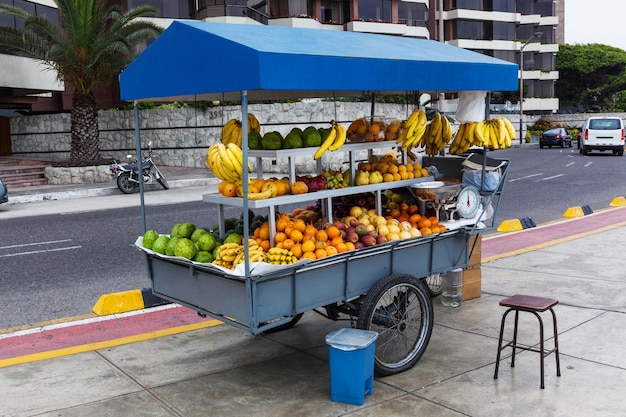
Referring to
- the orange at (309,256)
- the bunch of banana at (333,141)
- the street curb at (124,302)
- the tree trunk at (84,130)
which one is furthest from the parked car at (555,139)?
the orange at (309,256)

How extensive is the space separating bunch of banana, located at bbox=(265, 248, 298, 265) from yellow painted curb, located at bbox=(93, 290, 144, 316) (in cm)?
321

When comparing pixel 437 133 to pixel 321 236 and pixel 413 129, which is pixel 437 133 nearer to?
pixel 413 129

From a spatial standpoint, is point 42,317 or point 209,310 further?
point 42,317

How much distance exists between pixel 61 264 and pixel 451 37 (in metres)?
62.5

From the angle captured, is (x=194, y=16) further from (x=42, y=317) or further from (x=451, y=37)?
(x=451, y=37)

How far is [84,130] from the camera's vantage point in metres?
24.6

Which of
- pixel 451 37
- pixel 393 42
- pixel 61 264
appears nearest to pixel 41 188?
pixel 61 264

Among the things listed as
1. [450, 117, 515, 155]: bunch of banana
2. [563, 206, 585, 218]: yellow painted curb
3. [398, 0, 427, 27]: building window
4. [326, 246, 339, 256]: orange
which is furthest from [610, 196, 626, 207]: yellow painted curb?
[398, 0, 427, 27]: building window

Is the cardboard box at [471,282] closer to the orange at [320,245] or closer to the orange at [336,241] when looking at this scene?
the orange at [336,241]

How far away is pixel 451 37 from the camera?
66.8 m

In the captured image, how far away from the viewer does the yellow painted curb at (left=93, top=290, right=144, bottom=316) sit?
7352 millimetres

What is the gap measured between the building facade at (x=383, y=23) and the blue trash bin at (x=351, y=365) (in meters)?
23.9

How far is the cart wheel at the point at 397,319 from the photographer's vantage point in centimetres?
511

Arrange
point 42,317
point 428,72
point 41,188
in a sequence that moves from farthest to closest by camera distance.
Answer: point 41,188
point 42,317
point 428,72
